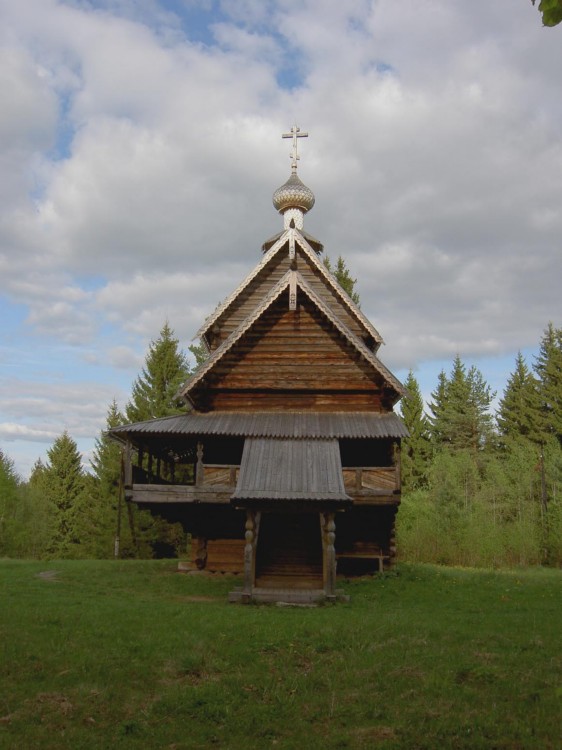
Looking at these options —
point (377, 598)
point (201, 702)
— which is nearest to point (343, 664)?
point (201, 702)

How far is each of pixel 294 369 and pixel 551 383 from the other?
31278 mm

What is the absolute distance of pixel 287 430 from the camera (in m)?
17.3

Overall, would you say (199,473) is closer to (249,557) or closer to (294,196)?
(249,557)

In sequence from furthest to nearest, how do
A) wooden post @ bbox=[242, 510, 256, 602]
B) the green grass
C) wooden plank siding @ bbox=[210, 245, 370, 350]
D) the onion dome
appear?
the onion dome → wooden plank siding @ bbox=[210, 245, 370, 350] → wooden post @ bbox=[242, 510, 256, 602] → the green grass

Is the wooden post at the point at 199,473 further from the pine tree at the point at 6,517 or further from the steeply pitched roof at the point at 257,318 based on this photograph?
the pine tree at the point at 6,517

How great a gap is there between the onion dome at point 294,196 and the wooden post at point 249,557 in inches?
526

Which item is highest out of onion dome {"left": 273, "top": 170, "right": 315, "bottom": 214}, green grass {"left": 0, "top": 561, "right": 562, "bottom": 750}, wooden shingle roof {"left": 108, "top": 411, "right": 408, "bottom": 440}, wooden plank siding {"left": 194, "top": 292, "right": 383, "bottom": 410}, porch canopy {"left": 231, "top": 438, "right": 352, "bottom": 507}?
onion dome {"left": 273, "top": 170, "right": 315, "bottom": 214}

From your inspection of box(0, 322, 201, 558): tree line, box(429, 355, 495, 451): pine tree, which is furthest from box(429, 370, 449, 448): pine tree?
box(0, 322, 201, 558): tree line

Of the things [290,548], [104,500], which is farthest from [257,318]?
[104,500]

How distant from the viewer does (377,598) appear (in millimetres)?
14875

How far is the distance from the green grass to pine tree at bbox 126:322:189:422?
24682mm

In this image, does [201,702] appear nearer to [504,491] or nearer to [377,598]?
[377,598]

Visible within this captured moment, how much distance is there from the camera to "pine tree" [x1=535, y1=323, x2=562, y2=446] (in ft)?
138

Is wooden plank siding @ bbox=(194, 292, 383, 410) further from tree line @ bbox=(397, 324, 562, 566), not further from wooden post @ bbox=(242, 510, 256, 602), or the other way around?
tree line @ bbox=(397, 324, 562, 566)
